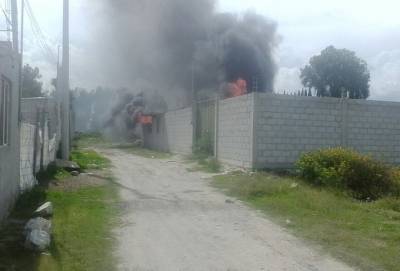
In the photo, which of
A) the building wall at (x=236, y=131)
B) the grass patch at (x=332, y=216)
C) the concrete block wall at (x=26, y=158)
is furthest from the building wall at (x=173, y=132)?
the concrete block wall at (x=26, y=158)

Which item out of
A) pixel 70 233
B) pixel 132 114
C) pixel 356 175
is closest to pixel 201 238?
pixel 70 233

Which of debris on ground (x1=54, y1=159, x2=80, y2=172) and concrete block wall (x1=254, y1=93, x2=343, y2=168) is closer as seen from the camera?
concrete block wall (x1=254, y1=93, x2=343, y2=168)

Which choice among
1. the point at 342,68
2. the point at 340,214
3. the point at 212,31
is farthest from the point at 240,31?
the point at 340,214

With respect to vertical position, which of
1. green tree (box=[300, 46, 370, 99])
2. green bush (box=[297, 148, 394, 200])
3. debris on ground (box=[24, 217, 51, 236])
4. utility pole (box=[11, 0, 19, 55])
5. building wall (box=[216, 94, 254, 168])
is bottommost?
debris on ground (box=[24, 217, 51, 236])

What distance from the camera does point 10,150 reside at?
29.1 feet

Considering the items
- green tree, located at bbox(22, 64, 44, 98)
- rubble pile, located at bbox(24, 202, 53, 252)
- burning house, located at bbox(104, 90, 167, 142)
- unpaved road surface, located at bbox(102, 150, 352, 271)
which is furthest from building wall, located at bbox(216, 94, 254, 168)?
green tree, located at bbox(22, 64, 44, 98)

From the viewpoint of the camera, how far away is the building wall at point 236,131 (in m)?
15.4

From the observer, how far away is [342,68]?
163 feet

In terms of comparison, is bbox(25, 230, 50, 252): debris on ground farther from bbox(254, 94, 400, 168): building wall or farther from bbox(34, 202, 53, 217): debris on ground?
bbox(254, 94, 400, 168): building wall

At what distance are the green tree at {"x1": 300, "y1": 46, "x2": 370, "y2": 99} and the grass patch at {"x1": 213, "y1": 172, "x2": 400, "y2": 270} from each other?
3763cm

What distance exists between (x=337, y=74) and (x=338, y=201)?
40.9 meters

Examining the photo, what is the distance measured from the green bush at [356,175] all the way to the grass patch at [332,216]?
17.9 inches

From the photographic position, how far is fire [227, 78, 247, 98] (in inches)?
1233

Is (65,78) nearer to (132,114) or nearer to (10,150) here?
(10,150)
